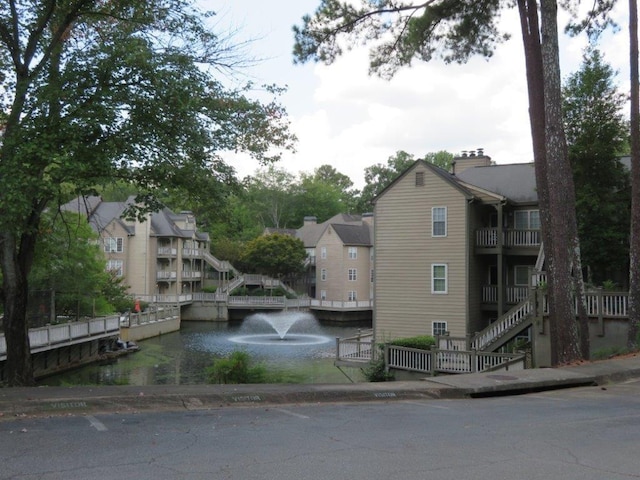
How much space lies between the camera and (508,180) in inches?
1212

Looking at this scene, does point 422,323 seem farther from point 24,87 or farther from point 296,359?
point 24,87

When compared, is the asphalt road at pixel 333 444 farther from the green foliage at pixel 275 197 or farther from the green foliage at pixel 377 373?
the green foliage at pixel 275 197

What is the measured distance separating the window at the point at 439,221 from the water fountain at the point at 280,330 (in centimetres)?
1689

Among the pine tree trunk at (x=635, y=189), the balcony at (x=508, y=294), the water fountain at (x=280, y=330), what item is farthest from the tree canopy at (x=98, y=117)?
the water fountain at (x=280, y=330)

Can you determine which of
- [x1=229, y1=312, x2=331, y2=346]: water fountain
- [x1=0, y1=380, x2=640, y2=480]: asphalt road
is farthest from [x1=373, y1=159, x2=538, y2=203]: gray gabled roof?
[x1=0, y1=380, x2=640, y2=480]: asphalt road

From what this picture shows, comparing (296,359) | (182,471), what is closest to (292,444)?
(182,471)

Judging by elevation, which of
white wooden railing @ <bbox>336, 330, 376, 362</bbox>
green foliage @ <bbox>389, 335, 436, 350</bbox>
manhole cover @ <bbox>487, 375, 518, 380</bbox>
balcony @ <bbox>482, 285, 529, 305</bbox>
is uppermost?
balcony @ <bbox>482, 285, 529, 305</bbox>

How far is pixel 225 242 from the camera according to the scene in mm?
73312

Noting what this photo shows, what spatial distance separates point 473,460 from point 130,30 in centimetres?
1053

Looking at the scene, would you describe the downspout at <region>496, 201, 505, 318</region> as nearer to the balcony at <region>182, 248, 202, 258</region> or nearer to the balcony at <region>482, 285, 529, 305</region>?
the balcony at <region>482, 285, 529, 305</region>

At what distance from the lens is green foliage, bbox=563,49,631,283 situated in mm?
23719

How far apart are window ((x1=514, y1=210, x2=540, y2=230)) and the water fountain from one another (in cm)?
1879

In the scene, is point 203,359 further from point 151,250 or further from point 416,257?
point 151,250

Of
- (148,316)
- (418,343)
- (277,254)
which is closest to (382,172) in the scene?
(277,254)
